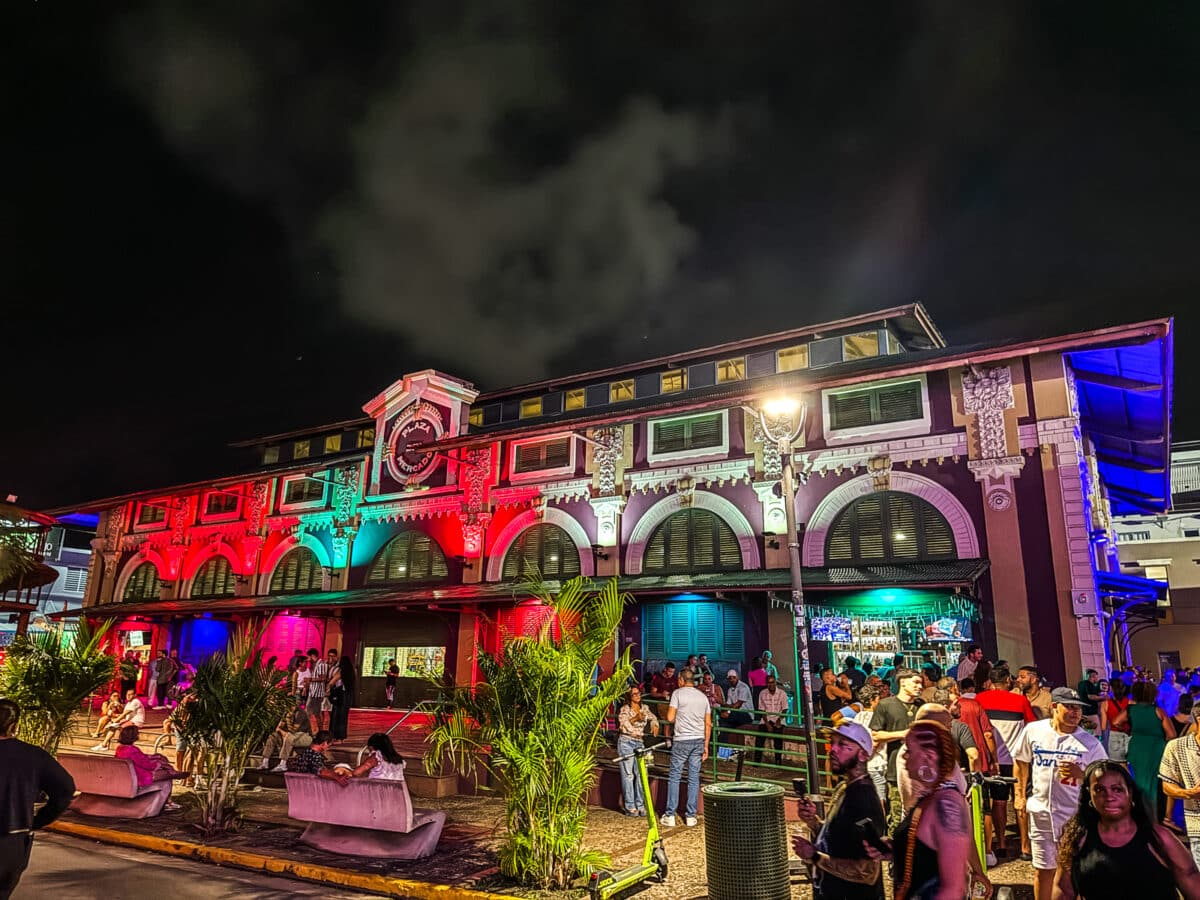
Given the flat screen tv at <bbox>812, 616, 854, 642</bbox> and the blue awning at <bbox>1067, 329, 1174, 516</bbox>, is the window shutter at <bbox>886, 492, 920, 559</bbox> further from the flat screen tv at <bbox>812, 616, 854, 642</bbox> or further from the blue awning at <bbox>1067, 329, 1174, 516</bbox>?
the blue awning at <bbox>1067, 329, 1174, 516</bbox>

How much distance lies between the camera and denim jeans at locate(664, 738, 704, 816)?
9938mm

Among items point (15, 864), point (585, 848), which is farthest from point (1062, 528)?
point (15, 864)

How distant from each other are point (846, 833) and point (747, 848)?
2748 mm

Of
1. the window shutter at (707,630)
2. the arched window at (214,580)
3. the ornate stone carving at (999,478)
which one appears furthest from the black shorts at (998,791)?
the arched window at (214,580)

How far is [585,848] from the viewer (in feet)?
29.8

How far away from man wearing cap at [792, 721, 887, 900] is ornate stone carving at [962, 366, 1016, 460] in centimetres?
Result: 1267

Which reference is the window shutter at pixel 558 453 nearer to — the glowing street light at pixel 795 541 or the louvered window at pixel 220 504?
the glowing street light at pixel 795 541

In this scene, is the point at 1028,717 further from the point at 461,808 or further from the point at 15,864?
the point at 15,864

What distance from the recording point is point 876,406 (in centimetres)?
1680

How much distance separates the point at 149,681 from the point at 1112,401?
28550 millimetres

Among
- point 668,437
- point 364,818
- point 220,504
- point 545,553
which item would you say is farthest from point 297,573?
point 364,818

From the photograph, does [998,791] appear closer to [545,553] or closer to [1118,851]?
[1118,851]

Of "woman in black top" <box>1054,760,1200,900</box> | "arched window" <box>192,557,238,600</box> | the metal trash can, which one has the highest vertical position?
"arched window" <box>192,557,238,600</box>

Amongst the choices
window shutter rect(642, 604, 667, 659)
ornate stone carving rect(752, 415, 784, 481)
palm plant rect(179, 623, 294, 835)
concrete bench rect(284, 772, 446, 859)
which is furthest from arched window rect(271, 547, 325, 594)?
concrete bench rect(284, 772, 446, 859)
